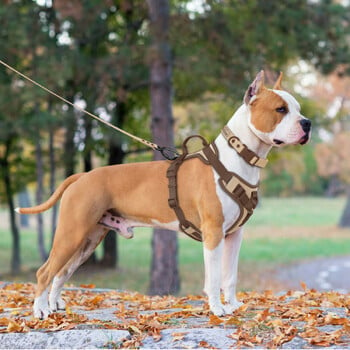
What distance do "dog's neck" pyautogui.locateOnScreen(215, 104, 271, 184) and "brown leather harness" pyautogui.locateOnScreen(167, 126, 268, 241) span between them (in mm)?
31

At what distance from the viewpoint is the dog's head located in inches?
187

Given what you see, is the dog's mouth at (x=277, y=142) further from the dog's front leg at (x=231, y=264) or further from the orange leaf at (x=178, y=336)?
the orange leaf at (x=178, y=336)

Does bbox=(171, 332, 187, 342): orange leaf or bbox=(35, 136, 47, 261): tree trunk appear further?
bbox=(35, 136, 47, 261): tree trunk

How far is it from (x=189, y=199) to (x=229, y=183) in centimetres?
38

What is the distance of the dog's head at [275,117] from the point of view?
475 centimetres

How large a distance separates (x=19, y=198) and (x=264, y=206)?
19338 millimetres

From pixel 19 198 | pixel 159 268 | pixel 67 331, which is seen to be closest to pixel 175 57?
pixel 159 268

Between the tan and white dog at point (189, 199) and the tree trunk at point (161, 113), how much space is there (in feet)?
19.8

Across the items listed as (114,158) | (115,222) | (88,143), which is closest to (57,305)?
(115,222)

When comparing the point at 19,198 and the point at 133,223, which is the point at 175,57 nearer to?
the point at 133,223

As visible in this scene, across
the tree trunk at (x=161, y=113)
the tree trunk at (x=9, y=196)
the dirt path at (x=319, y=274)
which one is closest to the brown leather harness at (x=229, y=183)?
the tree trunk at (x=161, y=113)

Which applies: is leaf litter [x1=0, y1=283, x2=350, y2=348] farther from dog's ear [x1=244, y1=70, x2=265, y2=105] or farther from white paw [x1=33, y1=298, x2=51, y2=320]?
dog's ear [x1=244, y1=70, x2=265, y2=105]

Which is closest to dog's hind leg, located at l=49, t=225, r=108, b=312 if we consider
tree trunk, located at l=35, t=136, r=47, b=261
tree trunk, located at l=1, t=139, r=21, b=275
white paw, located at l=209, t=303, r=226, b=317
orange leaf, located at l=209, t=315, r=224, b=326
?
white paw, located at l=209, t=303, r=226, b=317

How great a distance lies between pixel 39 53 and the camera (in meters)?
12.7
